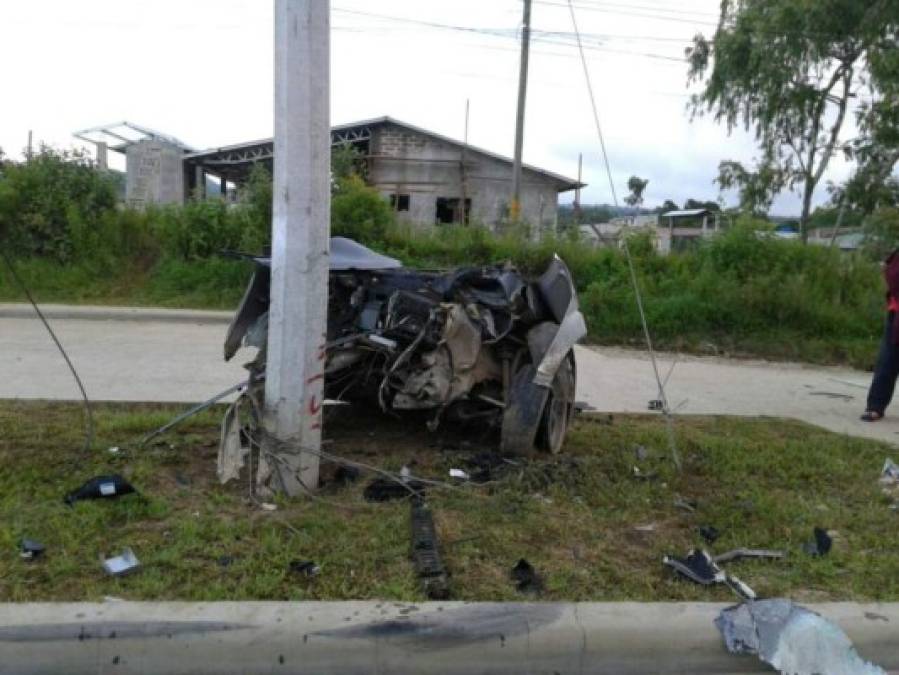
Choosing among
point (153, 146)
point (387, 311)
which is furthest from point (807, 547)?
point (153, 146)

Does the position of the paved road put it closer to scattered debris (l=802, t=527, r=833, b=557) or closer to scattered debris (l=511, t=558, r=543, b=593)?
scattered debris (l=802, t=527, r=833, b=557)

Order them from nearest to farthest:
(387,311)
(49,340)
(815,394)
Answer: (387,311) < (815,394) < (49,340)

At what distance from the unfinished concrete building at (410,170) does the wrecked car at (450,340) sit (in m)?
21.3

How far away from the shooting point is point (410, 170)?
2730cm

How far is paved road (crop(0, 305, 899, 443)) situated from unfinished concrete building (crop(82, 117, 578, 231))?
556 inches

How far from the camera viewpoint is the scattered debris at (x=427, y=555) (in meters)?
3.30

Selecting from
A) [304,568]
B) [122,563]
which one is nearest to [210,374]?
[122,563]

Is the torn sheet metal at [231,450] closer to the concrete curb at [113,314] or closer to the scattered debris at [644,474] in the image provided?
A: the scattered debris at [644,474]

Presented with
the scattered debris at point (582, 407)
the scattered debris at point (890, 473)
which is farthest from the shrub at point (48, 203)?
the scattered debris at point (890, 473)

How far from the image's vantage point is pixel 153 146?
86.3 feet

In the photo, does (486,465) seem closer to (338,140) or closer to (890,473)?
(890,473)

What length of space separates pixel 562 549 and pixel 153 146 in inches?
1013

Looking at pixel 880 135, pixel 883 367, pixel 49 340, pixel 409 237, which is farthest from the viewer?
pixel 880 135

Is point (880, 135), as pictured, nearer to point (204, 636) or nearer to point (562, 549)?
point (562, 549)
